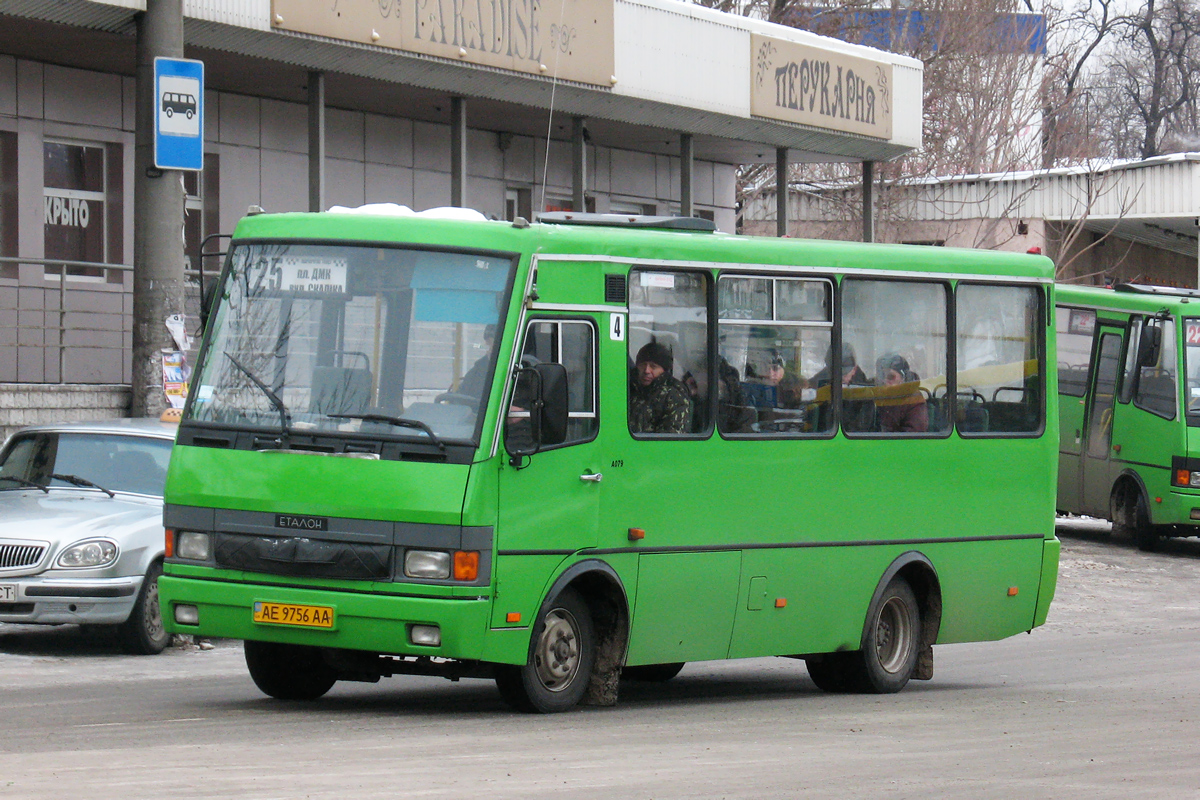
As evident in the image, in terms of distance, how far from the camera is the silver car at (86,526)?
12.9m

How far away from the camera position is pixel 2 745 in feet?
28.5

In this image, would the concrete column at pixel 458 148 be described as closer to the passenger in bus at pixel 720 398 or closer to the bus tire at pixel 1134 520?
the bus tire at pixel 1134 520

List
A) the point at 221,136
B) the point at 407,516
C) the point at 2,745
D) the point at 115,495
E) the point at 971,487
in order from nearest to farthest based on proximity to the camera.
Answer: the point at 2,745, the point at 407,516, the point at 971,487, the point at 115,495, the point at 221,136

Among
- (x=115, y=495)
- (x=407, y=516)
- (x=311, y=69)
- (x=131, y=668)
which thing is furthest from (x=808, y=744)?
(x=311, y=69)

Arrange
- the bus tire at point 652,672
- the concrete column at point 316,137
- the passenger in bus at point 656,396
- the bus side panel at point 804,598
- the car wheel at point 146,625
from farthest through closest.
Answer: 1. the concrete column at point 316,137
2. the car wheel at point 146,625
3. the bus tire at point 652,672
4. the bus side panel at point 804,598
5. the passenger in bus at point 656,396

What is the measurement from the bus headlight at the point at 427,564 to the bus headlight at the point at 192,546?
1122 millimetres

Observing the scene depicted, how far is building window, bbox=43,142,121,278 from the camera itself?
22.2 m

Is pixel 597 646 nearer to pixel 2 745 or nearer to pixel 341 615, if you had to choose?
pixel 341 615

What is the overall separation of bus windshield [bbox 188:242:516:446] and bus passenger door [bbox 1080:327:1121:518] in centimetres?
1664

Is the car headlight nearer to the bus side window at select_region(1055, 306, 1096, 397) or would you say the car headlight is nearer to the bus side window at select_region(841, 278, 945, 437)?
the bus side window at select_region(841, 278, 945, 437)

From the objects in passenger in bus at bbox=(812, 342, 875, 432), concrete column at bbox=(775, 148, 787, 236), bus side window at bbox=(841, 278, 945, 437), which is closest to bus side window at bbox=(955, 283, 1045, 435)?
bus side window at bbox=(841, 278, 945, 437)

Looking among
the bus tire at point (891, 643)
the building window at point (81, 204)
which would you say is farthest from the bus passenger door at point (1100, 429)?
the bus tire at point (891, 643)

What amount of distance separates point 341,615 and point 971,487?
16.6 ft

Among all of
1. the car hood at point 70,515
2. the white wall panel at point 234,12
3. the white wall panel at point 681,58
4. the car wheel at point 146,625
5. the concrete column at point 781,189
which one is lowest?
the car wheel at point 146,625
